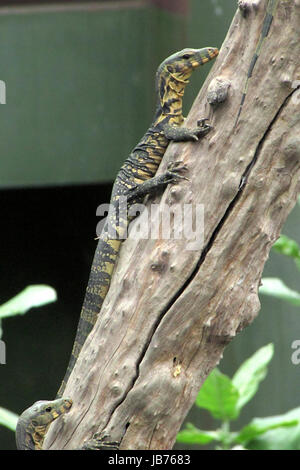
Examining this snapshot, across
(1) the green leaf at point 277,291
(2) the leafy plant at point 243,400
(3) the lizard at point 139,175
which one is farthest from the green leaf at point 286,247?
(3) the lizard at point 139,175

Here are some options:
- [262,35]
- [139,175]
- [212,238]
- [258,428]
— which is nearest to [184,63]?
[139,175]

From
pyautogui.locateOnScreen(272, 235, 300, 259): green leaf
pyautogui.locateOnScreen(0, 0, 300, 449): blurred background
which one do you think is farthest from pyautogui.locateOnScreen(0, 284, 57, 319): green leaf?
pyautogui.locateOnScreen(0, 0, 300, 449): blurred background

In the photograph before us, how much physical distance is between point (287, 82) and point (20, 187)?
11.1 feet

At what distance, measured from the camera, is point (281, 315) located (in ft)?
17.2

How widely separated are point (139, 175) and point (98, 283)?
1.87 feet

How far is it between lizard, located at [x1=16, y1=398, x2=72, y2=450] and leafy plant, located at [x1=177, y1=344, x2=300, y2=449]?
1.14m

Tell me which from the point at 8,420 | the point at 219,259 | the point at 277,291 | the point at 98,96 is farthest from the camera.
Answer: the point at 98,96

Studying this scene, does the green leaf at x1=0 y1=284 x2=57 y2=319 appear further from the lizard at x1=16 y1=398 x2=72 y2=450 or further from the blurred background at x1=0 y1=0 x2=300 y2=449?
the blurred background at x1=0 y1=0 x2=300 y2=449

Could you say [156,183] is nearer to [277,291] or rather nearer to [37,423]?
[37,423]

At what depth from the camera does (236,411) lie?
3.91 meters

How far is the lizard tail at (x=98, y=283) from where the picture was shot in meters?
2.83

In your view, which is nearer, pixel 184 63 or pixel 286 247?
pixel 184 63

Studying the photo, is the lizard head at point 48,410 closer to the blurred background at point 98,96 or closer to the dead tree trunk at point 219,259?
the dead tree trunk at point 219,259

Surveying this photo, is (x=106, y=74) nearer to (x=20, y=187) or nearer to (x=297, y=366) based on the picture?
(x=20, y=187)
